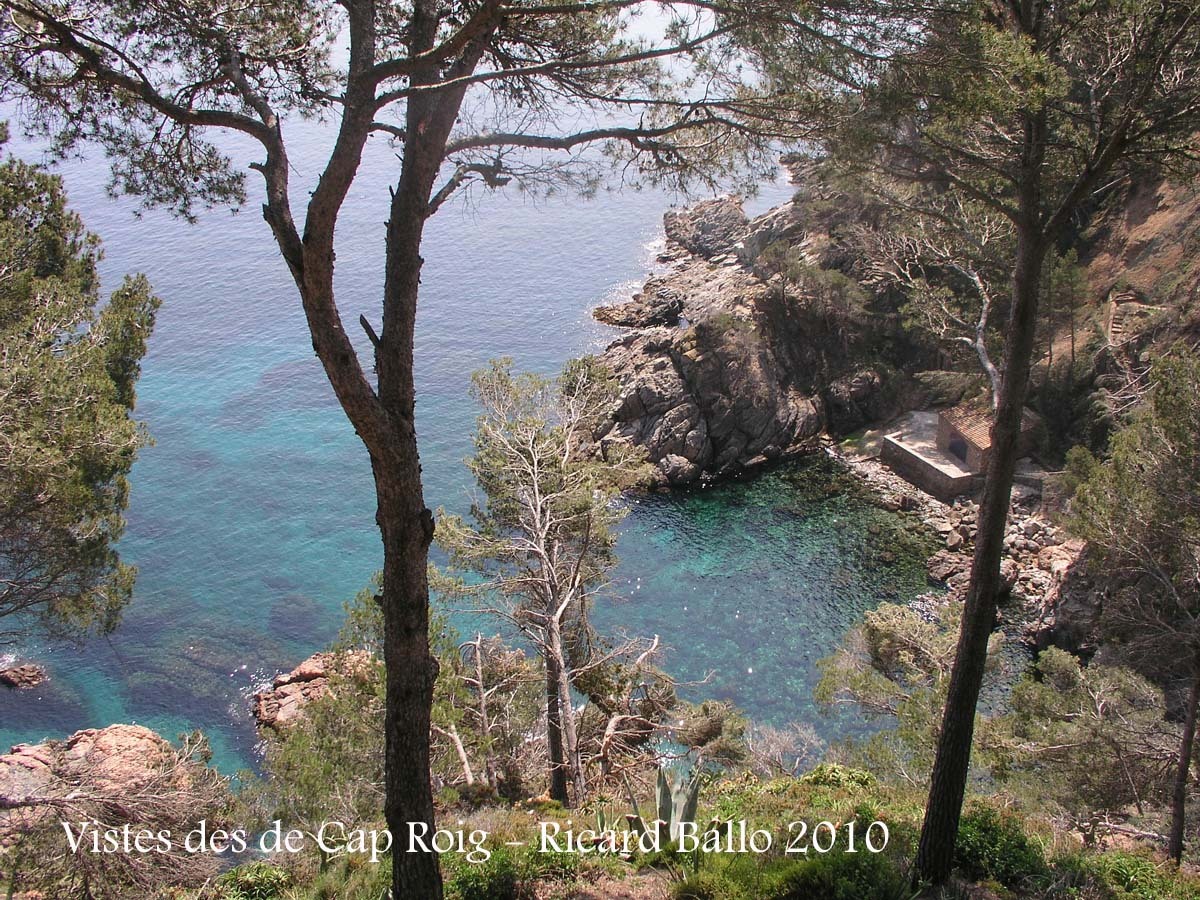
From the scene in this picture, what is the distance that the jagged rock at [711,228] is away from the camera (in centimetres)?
4362

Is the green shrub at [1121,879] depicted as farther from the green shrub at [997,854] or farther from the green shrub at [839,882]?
the green shrub at [839,882]

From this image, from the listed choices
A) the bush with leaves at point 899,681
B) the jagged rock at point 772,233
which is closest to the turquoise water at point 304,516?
the bush with leaves at point 899,681

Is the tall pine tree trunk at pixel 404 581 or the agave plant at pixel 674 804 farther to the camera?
the agave plant at pixel 674 804

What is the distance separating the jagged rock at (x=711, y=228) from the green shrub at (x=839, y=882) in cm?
3842

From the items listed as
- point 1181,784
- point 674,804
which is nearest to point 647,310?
point 1181,784

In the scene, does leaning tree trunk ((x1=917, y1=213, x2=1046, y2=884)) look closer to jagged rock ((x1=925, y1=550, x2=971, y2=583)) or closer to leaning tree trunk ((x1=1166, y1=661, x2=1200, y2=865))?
leaning tree trunk ((x1=1166, y1=661, x2=1200, y2=865))

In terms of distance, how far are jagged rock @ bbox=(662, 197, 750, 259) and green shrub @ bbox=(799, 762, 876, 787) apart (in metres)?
34.7

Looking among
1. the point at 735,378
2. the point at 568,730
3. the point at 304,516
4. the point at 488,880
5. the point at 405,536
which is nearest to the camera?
the point at 405,536

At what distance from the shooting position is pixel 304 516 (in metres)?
27.1

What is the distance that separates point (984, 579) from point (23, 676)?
22.7 metres

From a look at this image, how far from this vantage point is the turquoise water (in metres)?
21.1

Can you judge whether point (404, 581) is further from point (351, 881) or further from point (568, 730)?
point (568, 730)

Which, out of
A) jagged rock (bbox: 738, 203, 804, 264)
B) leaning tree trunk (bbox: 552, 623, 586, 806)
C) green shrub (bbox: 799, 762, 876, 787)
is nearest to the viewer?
green shrub (bbox: 799, 762, 876, 787)

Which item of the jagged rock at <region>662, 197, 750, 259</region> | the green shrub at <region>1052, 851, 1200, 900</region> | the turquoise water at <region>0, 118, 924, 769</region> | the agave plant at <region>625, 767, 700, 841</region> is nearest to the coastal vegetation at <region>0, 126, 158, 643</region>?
the turquoise water at <region>0, 118, 924, 769</region>
